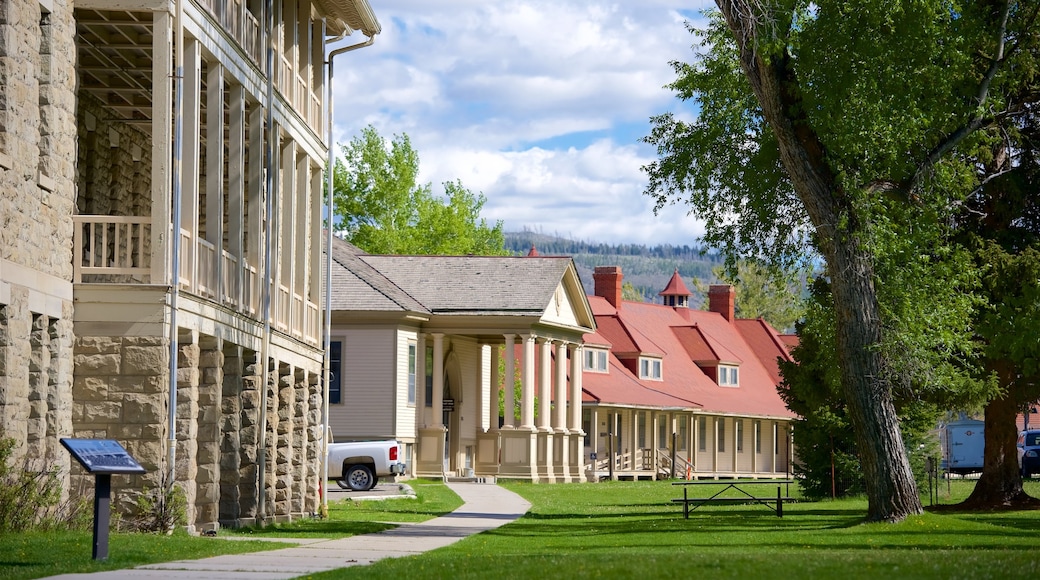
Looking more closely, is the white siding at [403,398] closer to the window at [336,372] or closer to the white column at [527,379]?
the window at [336,372]

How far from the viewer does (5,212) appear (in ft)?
53.7

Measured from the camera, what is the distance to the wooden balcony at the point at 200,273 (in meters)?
18.4

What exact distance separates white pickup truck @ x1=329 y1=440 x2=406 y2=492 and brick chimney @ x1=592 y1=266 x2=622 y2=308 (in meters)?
33.2

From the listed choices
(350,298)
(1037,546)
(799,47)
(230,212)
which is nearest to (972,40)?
(799,47)

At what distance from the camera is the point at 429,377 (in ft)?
166

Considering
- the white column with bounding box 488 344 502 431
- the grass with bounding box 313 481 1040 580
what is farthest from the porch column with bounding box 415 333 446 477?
the grass with bounding box 313 481 1040 580

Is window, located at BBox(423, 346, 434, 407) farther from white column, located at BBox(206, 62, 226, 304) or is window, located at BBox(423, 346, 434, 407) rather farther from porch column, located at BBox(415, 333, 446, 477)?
white column, located at BBox(206, 62, 226, 304)

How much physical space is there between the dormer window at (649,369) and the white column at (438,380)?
20.1 meters

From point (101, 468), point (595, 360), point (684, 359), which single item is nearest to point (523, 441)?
point (595, 360)

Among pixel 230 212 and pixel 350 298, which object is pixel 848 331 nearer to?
pixel 230 212

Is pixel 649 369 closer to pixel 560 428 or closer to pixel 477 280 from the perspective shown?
pixel 560 428

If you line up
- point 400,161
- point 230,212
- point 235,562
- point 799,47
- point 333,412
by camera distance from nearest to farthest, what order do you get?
1. point 235,562
2. point 230,212
3. point 799,47
4. point 333,412
5. point 400,161

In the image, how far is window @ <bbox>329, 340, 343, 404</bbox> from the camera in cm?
4625

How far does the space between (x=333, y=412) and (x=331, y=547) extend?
27.1 m
